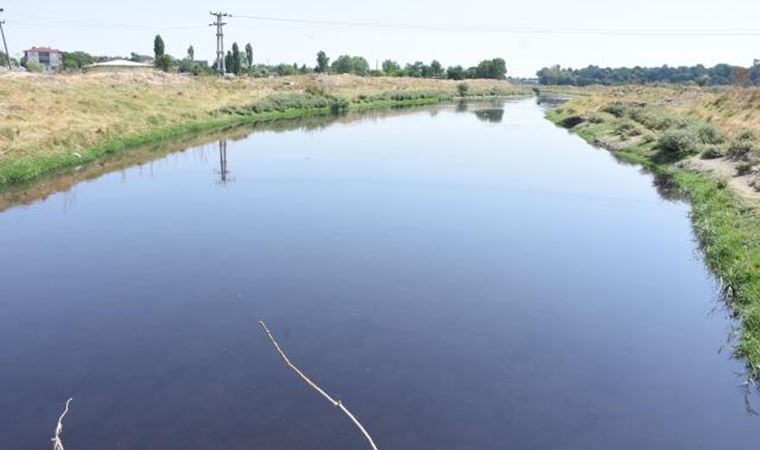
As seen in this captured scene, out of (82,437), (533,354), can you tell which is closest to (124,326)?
Result: (82,437)

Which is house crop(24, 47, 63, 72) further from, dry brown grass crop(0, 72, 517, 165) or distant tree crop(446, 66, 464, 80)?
dry brown grass crop(0, 72, 517, 165)

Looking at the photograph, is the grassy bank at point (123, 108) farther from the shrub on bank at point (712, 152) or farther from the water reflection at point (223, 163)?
the shrub on bank at point (712, 152)

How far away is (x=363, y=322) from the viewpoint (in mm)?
12430

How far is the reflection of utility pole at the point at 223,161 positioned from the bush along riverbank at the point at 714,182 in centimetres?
1962

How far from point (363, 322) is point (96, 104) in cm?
3379

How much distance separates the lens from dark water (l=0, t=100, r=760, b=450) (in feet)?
29.7

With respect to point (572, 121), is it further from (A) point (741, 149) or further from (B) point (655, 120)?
(A) point (741, 149)

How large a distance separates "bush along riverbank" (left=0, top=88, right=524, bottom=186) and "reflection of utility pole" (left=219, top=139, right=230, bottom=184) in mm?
3945

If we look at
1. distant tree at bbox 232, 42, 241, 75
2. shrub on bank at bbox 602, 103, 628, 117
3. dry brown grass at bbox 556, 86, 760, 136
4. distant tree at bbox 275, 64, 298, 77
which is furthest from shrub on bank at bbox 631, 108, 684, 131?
distant tree at bbox 232, 42, 241, 75

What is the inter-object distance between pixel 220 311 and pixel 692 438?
30.2ft

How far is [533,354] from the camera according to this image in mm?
11336

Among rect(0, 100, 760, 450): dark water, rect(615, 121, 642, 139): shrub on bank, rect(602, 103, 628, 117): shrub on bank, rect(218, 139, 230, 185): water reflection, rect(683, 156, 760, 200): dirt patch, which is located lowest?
rect(0, 100, 760, 450): dark water

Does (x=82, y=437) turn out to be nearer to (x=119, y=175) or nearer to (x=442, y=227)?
(x=442, y=227)

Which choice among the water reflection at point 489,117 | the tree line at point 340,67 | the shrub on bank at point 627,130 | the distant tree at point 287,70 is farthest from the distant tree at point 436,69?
the shrub on bank at point 627,130
